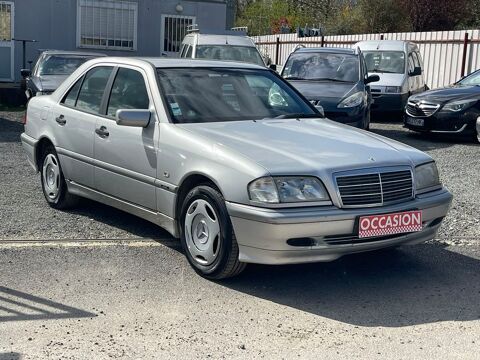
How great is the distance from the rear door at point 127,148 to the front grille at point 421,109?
7805 millimetres

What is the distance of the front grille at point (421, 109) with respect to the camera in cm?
1314

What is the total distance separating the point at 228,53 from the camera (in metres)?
15.7

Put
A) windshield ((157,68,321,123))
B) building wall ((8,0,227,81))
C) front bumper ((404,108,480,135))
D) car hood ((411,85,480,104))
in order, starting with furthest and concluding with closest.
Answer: building wall ((8,0,227,81)) < car hood ((411,85,480,104)) < front bumper ((404,108,480,135)) < windshield ((157,68,321,123))

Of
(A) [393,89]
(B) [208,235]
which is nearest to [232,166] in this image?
(B) [208,235]

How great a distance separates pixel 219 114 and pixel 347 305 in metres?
1.96

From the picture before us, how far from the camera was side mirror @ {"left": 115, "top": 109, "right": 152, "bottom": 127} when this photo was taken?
5.83 meters

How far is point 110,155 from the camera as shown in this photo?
20.7ft

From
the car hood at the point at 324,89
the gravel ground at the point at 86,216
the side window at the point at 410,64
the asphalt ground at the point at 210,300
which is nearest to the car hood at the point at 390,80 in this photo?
the side window at the point at 410,64

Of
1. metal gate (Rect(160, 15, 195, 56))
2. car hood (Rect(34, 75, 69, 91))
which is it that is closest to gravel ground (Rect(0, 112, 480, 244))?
car hood (Rect(34, 75, 69, 91))

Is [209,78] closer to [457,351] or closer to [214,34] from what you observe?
[457,351]

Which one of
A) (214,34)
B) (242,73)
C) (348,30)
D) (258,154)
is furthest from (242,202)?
(348,30)

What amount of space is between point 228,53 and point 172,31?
282 inches

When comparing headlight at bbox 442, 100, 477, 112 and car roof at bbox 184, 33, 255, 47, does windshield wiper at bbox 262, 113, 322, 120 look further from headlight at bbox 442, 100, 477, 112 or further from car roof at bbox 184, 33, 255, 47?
car roof at bbox 184, 33, 255, 47

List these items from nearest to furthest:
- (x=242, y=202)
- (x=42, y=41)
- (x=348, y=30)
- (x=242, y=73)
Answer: (x=242, y=202) → (x=242, y=73) → (x=42, y=41) → (x=348, y=30)
